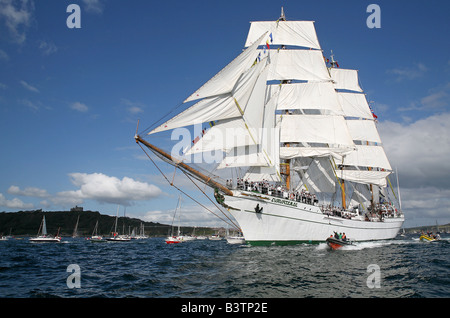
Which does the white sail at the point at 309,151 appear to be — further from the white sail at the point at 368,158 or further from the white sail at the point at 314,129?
the white sail at the point at 368,158

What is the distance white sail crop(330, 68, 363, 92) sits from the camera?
66.4m

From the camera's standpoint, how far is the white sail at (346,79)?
218 ft

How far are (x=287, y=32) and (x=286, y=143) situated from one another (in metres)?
19.6

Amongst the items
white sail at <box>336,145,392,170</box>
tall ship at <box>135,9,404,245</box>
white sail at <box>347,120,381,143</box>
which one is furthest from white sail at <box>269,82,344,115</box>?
white sail at <box>347,120,381,143</box>

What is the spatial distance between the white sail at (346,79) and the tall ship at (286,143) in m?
0.22

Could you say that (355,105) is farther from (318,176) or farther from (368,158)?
(318,176)

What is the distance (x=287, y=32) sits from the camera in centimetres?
5225

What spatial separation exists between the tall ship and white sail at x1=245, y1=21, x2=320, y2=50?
0.17m

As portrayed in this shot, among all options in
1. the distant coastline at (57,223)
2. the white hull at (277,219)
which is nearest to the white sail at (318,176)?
the white hull at (277,219)

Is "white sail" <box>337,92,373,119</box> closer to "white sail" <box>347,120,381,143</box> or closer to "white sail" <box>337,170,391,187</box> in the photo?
"white sail" <box>347,120,381,143</box>

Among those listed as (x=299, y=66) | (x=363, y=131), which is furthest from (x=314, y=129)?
(x=363, y=131)

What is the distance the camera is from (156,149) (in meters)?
28.5
